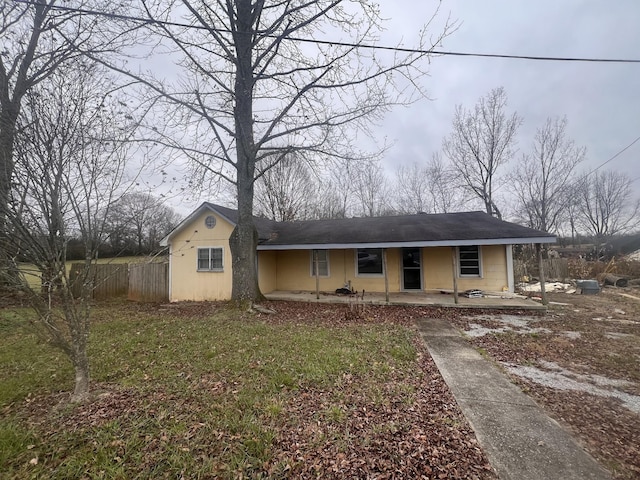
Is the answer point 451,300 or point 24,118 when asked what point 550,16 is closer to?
point 451,300

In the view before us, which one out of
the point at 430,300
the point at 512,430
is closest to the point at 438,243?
the point at 430,300

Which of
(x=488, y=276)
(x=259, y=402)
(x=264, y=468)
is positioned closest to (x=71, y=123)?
(x=259, y=402)

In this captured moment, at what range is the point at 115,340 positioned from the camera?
640 cm

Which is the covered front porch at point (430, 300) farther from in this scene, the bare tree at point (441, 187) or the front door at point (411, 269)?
the bare tree at point (441, 187)

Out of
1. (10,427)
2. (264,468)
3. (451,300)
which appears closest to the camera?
(264,468)

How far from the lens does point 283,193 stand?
24672mm

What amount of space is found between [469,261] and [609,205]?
3493 cm

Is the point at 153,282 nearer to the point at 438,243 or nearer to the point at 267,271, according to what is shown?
the point at 267,271

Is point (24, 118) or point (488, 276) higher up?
point (24, 118)

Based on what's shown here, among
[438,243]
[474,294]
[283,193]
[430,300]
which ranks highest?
[283,193]

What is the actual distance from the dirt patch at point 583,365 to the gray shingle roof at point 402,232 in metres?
2.53

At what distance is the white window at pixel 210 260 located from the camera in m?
12.6

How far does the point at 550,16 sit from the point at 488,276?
829 cm

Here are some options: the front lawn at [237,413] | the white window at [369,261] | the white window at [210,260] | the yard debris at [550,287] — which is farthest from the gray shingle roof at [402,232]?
the yard debris at [550,287]
